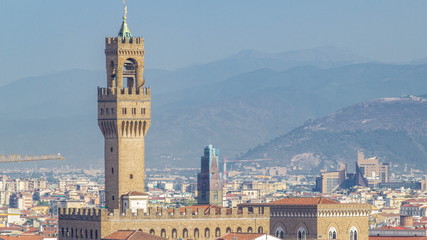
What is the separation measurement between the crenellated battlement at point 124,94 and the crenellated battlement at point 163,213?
23.2ft

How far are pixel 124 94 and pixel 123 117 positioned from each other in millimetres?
1480

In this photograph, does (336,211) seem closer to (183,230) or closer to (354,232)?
(354,232)

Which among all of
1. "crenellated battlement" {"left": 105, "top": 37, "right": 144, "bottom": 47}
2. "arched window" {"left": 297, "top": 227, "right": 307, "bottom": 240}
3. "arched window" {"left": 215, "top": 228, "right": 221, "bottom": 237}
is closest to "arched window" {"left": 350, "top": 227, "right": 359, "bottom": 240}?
"arched window" {"left": 297, "top": 227, "right": 307, "bottom": 240}

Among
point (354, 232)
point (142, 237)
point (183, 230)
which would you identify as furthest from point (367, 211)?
point (142, 237)

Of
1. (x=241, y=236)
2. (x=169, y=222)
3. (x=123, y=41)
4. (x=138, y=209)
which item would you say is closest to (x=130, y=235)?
(x=138, y=209)

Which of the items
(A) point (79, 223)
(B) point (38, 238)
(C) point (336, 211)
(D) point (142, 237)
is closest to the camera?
(D) point (142, 237)

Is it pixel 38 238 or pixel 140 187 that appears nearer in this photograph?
pixel 140 187

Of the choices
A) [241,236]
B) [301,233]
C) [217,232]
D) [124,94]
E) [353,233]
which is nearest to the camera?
[241,236]

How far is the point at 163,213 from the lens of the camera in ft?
337

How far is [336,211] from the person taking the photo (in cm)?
10806

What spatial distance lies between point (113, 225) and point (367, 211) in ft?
65.5

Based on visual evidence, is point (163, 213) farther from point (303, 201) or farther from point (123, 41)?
point (123, 41)

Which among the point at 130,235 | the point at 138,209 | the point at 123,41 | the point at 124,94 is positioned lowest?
the point at 130,235

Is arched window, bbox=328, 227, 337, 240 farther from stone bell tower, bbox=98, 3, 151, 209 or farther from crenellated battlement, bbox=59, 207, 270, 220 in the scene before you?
stone bell tower, bbox=98, 3, 151, 209
